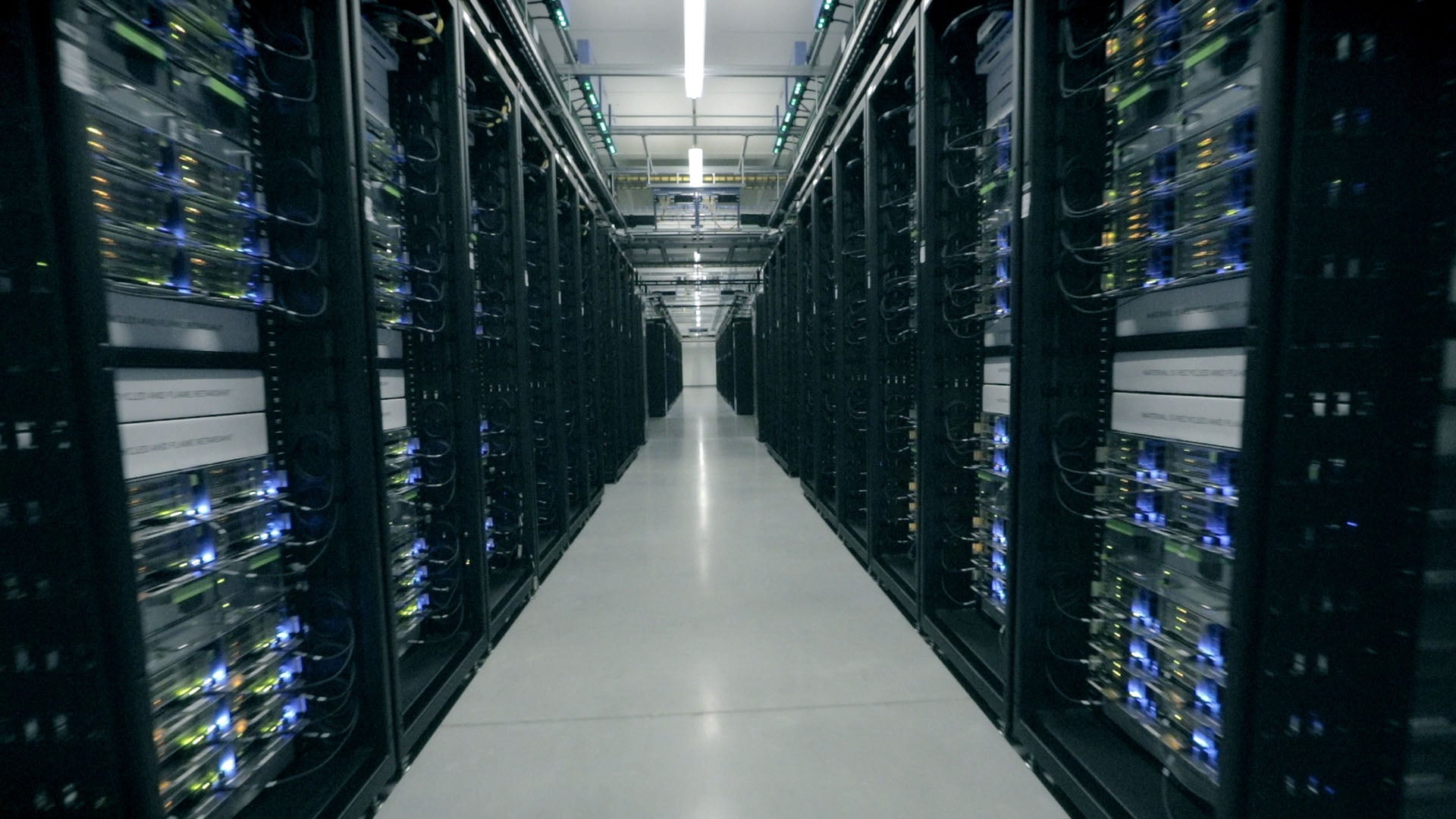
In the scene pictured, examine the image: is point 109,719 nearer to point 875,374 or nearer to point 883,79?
point 875,374

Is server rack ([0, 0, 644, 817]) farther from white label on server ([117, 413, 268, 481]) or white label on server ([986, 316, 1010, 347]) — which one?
white label on server ([986, 316, 1010, 347])

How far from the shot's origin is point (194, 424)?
54.2 inches

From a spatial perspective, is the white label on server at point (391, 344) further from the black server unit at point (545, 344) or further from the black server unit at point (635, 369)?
the black server unit at point (635, 369)

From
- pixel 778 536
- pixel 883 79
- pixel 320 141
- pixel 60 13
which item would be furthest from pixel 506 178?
pixel 778 536

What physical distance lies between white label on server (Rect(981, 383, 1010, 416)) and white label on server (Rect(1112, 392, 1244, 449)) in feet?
1.77

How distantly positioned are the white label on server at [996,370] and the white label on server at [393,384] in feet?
7.30

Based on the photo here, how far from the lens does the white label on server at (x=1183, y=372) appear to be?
51.8 inches

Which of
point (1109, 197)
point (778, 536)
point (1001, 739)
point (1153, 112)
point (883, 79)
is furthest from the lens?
point (778, 536)

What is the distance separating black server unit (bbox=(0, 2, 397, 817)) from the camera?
0.95 m

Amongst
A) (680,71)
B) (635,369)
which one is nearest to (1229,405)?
(680,71)

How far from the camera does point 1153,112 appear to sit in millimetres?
1567

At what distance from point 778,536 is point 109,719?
351cm

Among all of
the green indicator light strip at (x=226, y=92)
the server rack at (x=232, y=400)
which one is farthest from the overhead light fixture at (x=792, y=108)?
the green indicator light strip at (x=226, y=92)

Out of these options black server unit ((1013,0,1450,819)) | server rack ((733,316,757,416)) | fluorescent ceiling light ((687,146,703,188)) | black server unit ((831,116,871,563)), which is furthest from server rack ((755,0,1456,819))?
server rack ((733,316,757,416))
